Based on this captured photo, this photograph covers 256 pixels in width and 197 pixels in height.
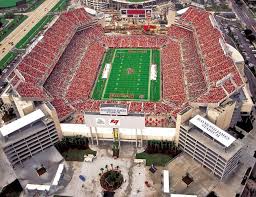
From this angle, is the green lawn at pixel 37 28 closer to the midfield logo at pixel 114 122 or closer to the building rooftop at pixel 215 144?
the midfield logo at pixel 114 122

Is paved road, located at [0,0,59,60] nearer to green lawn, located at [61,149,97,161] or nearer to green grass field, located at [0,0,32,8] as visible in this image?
green grass field, located at [0,0,32,8]

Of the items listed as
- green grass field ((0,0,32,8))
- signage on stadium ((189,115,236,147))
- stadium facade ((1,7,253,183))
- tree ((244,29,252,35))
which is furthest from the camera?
green grass field ((0,0,32,8))

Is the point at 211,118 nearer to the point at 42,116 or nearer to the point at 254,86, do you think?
the point at 254,86

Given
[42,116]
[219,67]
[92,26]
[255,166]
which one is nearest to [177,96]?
[219,67]

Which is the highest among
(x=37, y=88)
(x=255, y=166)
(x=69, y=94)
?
(x=37, y=88)

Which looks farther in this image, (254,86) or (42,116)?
(254,86)

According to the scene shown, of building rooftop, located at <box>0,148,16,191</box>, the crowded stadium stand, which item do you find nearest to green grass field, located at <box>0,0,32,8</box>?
the crowded stadium stand

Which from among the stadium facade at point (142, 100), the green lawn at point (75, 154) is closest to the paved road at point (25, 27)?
the stadium facade at point (142, 100)
